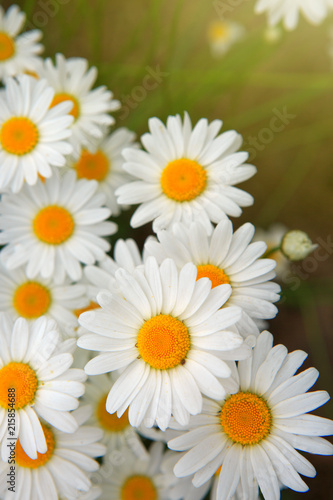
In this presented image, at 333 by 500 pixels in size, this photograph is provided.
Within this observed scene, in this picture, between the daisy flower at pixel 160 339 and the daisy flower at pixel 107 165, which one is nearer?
the daisy flower at pixel 160 339

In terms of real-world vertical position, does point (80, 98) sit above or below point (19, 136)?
above

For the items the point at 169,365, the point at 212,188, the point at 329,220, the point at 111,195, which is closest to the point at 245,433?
the point at 169,365

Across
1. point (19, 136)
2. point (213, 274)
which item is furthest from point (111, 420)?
point (19, 136)

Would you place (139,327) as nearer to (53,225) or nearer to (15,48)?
(53,225)

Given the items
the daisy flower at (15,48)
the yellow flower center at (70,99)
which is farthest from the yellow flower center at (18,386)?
the daisy flower at (15,48)

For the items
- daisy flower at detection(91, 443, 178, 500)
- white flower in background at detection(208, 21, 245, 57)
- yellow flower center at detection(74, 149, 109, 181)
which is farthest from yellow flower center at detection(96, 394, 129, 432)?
white flower in background at detection(208, 21, 245, 57)

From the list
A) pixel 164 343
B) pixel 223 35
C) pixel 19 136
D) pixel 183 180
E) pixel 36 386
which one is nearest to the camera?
pixel 164 343

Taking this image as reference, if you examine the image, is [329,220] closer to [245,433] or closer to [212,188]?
[212,188]

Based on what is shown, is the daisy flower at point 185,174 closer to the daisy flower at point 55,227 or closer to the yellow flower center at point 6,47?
the daisy flower at point 55,227
